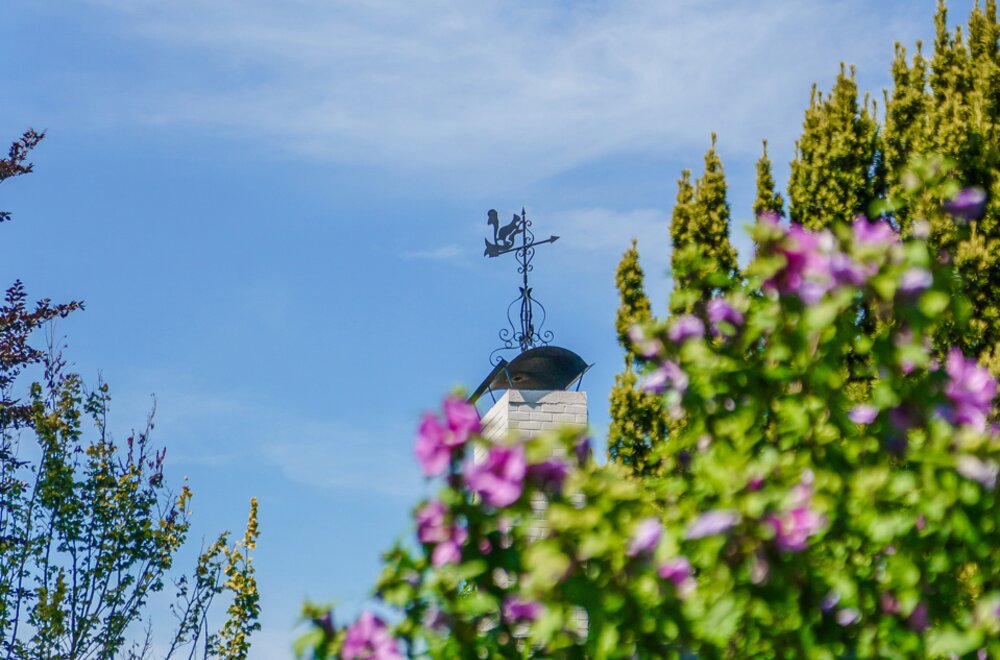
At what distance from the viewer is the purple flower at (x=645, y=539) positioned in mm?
3146

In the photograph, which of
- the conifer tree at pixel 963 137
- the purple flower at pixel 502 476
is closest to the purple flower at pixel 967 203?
the purple flower at pixel 502 476

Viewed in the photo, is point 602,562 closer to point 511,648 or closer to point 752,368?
point 511,648

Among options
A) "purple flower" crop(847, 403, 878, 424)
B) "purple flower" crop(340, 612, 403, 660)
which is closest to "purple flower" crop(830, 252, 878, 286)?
"purple flower" crop(847, 403, 878, 424)

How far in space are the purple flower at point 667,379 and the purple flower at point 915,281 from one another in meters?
0.78

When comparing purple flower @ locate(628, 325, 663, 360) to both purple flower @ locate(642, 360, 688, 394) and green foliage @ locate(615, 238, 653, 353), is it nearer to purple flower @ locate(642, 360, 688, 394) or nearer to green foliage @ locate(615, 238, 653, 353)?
purple flower @ locate(642, 360, 688, 394)

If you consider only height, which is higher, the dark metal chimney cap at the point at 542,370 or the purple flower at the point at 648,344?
the dark metal chimney cap at the point at 542,370

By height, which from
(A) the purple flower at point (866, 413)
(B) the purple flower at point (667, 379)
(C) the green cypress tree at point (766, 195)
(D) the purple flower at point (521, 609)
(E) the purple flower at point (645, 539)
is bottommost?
(D) the purple flower at point (521, 609)

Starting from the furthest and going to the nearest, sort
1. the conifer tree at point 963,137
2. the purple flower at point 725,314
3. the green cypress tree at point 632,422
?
the green cypress tree at point 632,422, the conifer tree at point 963,137, the purple flower at point 725,314

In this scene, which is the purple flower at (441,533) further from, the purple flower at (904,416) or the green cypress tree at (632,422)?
the green cypress tree at (632,422)

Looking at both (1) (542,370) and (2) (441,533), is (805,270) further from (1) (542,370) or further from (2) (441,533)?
(1) (542,370)

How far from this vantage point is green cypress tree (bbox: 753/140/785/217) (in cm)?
966

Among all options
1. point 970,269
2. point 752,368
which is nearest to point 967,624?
point 752,368

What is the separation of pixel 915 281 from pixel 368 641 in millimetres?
2006

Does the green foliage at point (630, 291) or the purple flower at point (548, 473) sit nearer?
the purple flower at point (548, 473)
